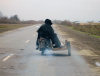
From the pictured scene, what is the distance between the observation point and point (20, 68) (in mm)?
10336

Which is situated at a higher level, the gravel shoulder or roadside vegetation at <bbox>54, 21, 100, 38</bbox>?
the gravel shoulder

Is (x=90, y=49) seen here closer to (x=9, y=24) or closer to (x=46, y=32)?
(x=46, y=32)

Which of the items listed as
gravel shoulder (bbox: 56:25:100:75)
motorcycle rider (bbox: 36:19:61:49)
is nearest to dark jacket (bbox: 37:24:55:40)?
motorcycle rider (bbox: 36:19:61:49)

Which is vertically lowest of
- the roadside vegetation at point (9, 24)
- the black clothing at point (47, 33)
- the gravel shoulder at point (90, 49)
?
the roadside vegetation at point (9, 24)

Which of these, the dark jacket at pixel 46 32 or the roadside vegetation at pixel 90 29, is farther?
the roadside vegetation at pixel 90 29

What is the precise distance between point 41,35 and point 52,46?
819 millimetres

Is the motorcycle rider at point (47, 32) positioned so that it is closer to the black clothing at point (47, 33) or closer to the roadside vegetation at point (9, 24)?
the black clothing at point (47, 33)

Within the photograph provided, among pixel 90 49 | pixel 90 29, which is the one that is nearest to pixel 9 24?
pixel 90 29

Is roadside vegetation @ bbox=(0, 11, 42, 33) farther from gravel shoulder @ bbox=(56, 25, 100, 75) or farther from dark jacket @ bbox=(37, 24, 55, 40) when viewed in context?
dark jacket @ bbox=(37, 24, 55, 40)

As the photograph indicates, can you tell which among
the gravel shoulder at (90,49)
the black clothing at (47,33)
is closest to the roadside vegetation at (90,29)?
the gravel shoulder at (90,49)

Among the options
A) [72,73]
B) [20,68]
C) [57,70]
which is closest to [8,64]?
[20,68]

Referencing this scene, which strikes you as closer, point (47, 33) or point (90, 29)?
point (47, 33)

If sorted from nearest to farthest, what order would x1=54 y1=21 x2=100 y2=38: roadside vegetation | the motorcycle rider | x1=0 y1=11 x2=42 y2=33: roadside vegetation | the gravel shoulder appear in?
the gravel shoulder
the motorcycle rider
x1=54 y1=21 x2=100 y2=38: roadside vegetation
x1=0 y1=11 x2=42 y2=33: roadside vegetation

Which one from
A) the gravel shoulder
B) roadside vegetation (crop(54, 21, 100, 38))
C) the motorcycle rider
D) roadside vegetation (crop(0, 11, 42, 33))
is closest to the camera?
the gravel shoulder
